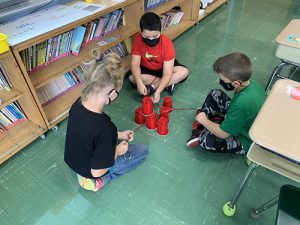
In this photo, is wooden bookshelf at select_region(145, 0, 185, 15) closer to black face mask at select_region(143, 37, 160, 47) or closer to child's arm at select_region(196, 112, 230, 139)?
black face mask at select_region(143, 37, 160, 47)

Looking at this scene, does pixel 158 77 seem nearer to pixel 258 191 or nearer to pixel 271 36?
pixel 258 191

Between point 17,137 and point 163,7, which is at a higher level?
point 163,7

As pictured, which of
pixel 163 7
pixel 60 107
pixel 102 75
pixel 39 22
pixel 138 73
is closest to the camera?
pixel 102 75

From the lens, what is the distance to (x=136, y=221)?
1261 millimetres

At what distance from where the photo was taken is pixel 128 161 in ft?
4.76

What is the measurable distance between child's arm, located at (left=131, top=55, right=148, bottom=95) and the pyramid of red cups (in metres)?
0.18

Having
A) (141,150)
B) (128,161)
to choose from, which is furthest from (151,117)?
(128,161)

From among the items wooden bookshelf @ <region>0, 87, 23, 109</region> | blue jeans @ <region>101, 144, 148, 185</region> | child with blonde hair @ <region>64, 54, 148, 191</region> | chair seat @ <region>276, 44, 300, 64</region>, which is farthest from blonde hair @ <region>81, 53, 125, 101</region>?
chair seat @ <region>276, 44, 300, 64</region>

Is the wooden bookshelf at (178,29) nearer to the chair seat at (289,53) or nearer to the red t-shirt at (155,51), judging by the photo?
the red t-shirt at (155,51)

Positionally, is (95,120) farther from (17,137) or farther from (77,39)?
(77,39)

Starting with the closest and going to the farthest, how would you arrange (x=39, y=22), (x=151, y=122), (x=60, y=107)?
(x=39, y=22) → (x=151, y=122) → (x=60, y=107)

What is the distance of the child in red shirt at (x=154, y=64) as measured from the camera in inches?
72.3

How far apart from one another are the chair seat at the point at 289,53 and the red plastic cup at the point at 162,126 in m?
0.92

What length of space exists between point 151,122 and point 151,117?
0.05 m
